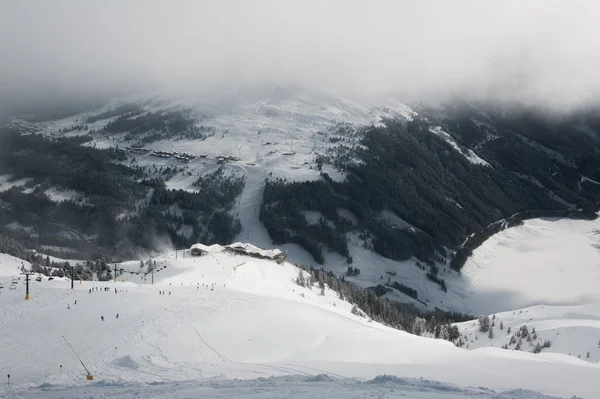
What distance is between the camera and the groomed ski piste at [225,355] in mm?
35656

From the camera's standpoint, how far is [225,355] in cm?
5056

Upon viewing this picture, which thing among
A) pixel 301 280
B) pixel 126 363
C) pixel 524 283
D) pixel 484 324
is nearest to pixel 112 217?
pixel 301 280

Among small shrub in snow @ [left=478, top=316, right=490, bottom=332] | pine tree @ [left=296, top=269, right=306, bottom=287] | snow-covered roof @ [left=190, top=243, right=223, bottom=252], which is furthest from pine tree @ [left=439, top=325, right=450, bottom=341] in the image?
snow-covered roof @ [left=190, top=243, right=223, bottom=252]

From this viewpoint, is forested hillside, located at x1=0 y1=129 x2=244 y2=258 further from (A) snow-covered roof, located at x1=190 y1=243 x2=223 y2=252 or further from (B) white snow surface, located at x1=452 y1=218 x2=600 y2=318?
(B) white snow surface, located at x1=452 y1=218 x2=600 y2=318

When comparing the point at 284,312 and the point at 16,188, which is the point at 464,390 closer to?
the point at 284,312

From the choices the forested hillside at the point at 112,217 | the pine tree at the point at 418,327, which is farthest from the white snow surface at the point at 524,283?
the forested hillside at the point at 112,217

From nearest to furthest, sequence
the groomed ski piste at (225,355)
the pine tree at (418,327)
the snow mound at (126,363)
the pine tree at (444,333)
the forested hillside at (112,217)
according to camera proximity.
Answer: the groomed ski piste at (225,355) → the snow mound at (126,363) → the pine tree at (444,333) → the pine tree at (418,327) → the forested hillside at (112,217)

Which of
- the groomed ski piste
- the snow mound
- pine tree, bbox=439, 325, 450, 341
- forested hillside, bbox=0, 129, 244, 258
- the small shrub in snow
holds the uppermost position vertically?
forested hillside, bbox=0, 129, 244, 258

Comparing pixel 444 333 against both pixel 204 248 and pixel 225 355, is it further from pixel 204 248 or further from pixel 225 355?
pixel 225 355

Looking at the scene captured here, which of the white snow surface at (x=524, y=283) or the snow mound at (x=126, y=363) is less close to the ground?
the white snow surface at (x=524, y=283)

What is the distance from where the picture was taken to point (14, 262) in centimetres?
11362

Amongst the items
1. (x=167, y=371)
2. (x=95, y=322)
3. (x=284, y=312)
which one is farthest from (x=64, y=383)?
(x=284, y=312)

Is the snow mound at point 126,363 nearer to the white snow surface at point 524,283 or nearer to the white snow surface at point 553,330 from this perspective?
the white snow surface at point 553,330

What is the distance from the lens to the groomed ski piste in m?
35.7
